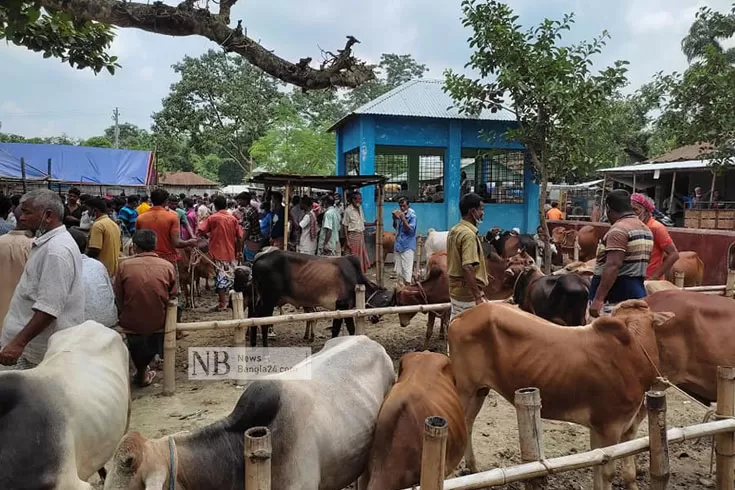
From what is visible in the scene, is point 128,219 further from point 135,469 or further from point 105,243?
point 135,469

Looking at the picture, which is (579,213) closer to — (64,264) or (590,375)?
(590,375)

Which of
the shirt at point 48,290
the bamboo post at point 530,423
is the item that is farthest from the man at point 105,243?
the bamboo post at point 530,423

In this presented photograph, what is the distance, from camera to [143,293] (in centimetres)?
570

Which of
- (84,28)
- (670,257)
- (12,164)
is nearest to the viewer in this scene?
(670,257)

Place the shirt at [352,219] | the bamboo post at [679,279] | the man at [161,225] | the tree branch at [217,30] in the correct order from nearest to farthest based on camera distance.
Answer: the tree branch at [217,30]
the man at [161,225]
the bamboo post at [679,279]
the shirt at [352,219]

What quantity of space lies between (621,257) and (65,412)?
4.20 metres

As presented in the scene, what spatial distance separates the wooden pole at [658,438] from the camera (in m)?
3.19

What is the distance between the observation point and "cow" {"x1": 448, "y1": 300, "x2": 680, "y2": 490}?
379 centimetres

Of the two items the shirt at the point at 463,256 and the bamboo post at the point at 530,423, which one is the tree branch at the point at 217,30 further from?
the bamboo post at the point at 530,423

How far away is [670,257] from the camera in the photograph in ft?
19.6

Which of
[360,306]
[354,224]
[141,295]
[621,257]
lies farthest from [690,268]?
[141,295]

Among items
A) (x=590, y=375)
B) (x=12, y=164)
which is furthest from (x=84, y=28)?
(x=12, y=164)

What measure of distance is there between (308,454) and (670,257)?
4.92 m

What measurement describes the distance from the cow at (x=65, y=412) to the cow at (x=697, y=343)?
4.13 m
